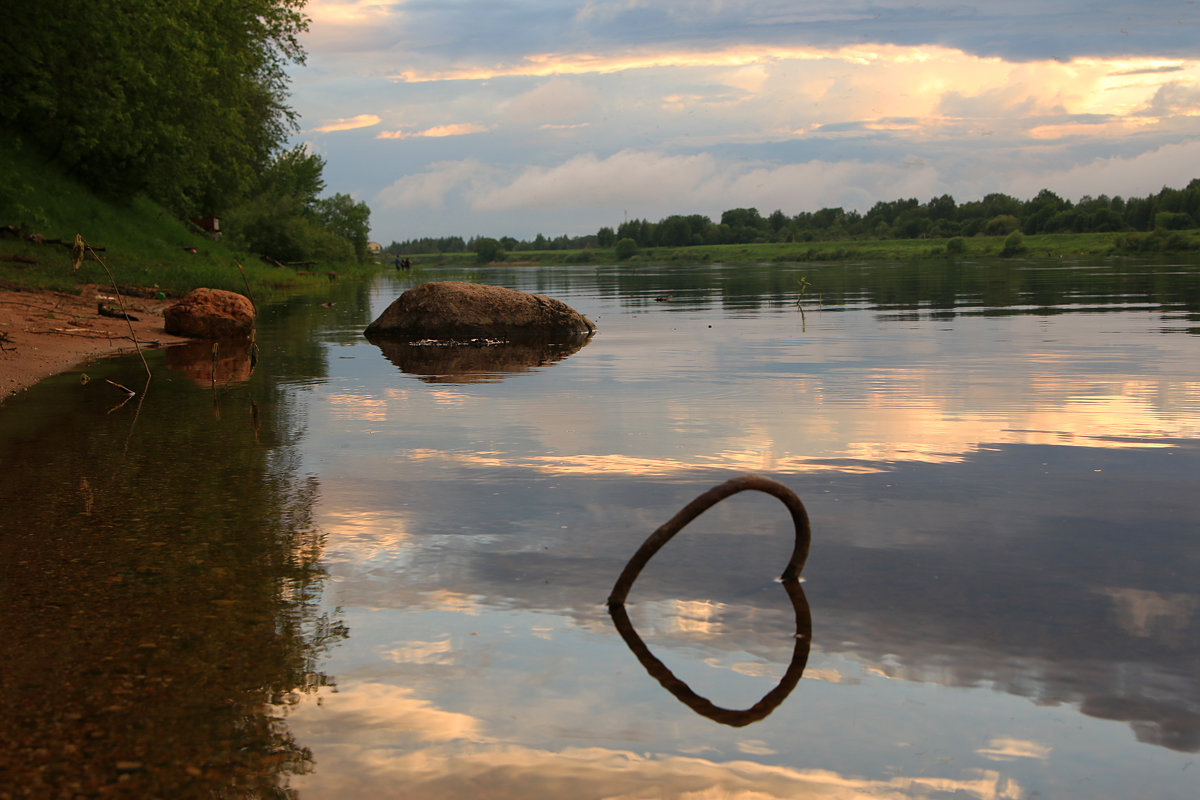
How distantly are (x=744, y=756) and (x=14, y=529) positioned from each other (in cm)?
475

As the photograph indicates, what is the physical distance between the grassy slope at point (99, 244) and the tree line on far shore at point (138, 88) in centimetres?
67

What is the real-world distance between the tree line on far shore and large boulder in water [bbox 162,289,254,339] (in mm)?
14946

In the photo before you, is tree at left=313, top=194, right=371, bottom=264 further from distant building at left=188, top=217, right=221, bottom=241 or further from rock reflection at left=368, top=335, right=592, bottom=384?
rock reflection at left=368, top=335, right=592, bottom=384

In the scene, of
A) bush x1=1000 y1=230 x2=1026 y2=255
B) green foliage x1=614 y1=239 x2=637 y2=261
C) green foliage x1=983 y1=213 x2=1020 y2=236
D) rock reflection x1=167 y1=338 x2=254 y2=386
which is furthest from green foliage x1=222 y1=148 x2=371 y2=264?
green foliage x1=983 y1=213 x2=1020 y2=236

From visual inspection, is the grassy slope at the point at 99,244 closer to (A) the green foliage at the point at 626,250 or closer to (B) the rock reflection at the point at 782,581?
(B) the rock reflection at the point at 782,581

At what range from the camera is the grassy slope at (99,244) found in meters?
25.8

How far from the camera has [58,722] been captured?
12.6 feet

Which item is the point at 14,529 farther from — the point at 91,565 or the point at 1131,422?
the point at 1131,422

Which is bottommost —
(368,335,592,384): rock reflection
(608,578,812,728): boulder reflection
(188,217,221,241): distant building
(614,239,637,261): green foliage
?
(608,578,812,728): boulder reflection

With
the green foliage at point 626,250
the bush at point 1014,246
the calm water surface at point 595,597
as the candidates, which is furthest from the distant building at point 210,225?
the green foliage at point 626,250

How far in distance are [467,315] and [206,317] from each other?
187 inches

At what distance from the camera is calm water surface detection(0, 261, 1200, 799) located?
365 cm

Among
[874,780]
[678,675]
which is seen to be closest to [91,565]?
[678,675]

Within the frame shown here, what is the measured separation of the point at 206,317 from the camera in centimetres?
1925
